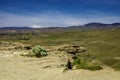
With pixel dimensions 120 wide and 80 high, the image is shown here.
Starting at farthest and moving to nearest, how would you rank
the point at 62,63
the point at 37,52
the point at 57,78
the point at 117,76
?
the point at 37,52, the point at 62,63, the point at 117,76, the point at 57,78

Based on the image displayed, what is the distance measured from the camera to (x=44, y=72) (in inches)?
734

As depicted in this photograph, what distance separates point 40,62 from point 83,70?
14.2 feet

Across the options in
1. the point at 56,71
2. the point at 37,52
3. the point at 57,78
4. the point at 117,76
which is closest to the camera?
the point at 57,78

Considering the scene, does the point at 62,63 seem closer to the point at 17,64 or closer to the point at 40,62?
the point at 40,62

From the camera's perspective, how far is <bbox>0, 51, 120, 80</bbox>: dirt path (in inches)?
657

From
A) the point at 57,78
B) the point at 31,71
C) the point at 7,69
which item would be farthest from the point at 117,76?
the point at 7,69

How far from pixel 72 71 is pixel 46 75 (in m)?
2.22

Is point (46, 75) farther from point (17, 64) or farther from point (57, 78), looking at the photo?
point (17, 64)

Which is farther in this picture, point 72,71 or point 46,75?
point 72,71

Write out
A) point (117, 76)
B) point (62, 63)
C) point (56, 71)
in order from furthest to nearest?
point (62, 63), point (56, 71), point (117, 76)

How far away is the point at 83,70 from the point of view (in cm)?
1925

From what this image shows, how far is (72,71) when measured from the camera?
62.0ft

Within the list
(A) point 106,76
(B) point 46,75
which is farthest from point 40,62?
(A) point 106,76

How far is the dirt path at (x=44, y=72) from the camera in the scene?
16688mm
